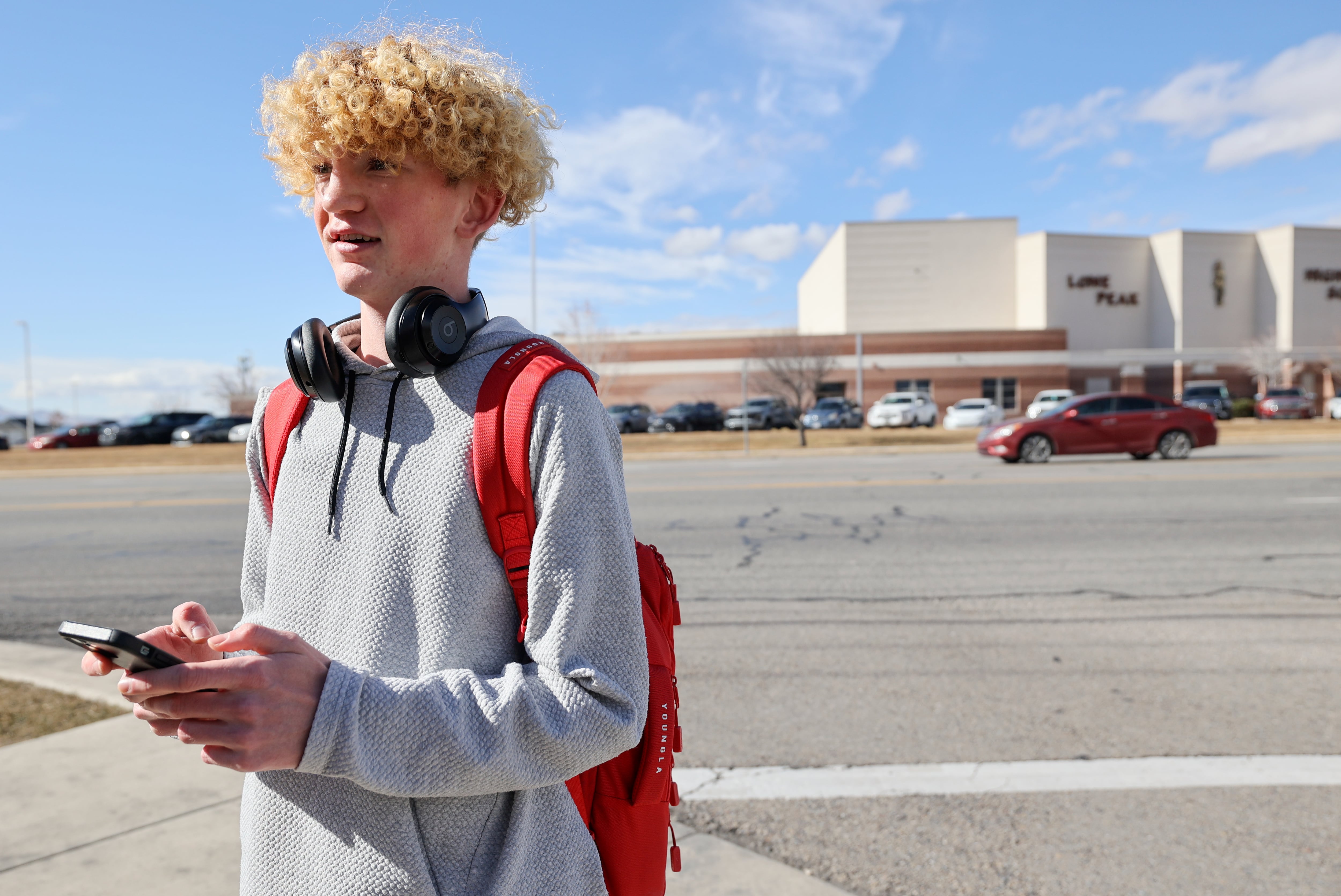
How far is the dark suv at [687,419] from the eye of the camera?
4278cm

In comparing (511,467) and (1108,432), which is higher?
(511,467)

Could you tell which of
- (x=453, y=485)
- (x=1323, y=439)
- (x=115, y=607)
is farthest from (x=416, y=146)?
(x=1323, y=439)

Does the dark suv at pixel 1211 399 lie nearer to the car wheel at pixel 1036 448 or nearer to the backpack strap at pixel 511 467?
the car wheel at pixel 1036 448

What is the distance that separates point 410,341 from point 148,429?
49.7 meters

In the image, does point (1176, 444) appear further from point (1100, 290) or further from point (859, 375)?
point (1100, 290)

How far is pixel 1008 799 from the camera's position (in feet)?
11.0

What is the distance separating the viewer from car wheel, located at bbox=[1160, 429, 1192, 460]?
58.6ft

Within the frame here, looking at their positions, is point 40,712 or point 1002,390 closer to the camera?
point 40,712

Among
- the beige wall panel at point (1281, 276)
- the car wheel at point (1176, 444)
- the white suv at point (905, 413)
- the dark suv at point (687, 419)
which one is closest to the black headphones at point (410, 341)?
the car wheel at point (1176, 444)

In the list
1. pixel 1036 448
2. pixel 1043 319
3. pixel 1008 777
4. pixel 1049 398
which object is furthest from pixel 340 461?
pixel 1043 319

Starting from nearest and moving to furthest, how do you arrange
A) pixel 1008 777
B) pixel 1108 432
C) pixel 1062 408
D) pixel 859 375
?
pixel 1008 777, pixel 1108 432, pixel 1062 408, pixel 859 375

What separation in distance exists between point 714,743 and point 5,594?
6.75m

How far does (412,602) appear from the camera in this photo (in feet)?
3.98

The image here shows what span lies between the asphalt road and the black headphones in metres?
2.36
